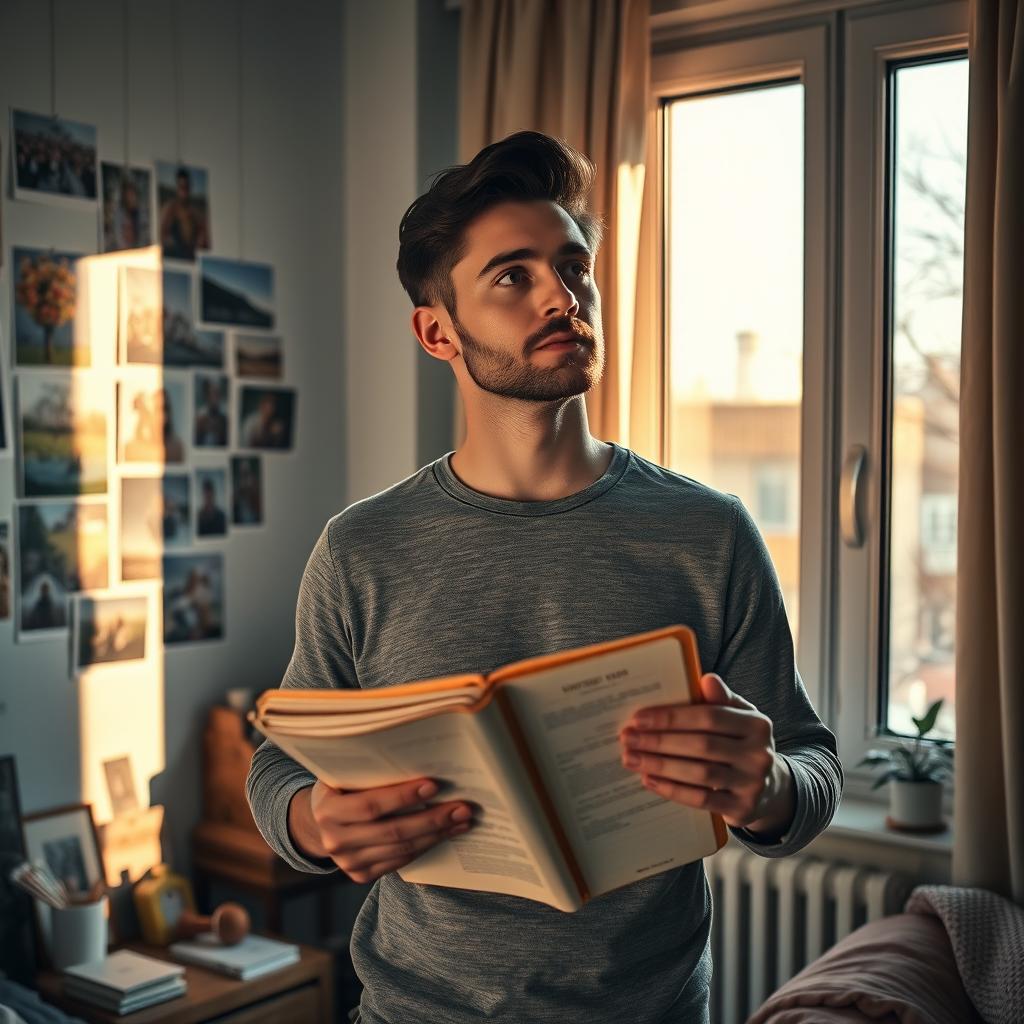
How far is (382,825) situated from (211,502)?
180 centimetres

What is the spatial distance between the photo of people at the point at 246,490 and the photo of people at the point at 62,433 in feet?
1.13

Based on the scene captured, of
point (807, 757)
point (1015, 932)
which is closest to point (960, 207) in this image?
point (1015, 932)

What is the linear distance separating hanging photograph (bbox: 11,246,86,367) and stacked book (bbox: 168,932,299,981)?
1210 millimetres

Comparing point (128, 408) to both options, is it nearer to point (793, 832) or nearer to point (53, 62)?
point (53, 62)

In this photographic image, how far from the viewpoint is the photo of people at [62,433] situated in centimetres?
239

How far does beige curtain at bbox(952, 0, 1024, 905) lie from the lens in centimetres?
207

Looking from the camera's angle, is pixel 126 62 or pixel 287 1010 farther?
pixel 126 62

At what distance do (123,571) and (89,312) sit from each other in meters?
0.54

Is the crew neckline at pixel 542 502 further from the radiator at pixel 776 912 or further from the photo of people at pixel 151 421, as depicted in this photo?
the photo of people at pixel 151 421

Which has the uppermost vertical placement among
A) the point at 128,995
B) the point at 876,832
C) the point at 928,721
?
the point at 928,721

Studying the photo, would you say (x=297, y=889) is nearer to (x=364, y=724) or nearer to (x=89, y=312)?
(x=89, y=312)

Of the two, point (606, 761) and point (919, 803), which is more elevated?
point (606, 761)

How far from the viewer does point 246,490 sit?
282 centimetres

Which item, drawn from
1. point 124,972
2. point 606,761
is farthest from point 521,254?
point 124,972
